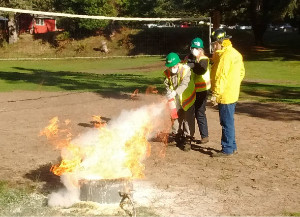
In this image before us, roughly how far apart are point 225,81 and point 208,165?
1.58 m

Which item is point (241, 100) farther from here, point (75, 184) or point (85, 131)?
point (75, 184)

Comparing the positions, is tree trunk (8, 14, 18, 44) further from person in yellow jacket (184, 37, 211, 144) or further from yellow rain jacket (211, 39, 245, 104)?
yellow rain jacket (211, 39, 245, 104)

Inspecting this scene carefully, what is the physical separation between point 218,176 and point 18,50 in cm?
4308

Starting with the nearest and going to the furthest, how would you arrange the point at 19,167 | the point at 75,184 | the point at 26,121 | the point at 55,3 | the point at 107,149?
the point at 75,184 < the point at 107,149 < the point at 19,167 < the point at 26,121 < the point at 55,3

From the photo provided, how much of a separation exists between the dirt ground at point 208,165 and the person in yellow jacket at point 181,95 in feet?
1.07

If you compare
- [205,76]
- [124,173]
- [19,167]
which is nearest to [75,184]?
[124,173]

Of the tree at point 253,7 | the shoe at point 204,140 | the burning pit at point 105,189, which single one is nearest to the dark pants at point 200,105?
the shoe at point 204,140

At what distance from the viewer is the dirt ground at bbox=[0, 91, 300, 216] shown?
6.30 m

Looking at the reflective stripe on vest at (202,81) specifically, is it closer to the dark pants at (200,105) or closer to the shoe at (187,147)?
the dark pants at (200,105)

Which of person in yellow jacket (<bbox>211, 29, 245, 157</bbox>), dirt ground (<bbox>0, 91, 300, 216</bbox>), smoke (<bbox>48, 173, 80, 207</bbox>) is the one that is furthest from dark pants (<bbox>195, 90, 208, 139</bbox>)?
smoke (<bbox>48, 173, 80, 207</bbox>)

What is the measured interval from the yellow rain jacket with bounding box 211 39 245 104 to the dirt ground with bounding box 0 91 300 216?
4.02ft

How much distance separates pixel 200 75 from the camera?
9.27 metres

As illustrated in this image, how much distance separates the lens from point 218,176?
759 cm

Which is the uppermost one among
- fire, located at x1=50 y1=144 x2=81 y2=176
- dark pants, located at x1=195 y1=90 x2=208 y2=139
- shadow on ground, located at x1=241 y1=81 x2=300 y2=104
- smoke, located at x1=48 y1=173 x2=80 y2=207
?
dark pants, located at x1=195 y1=90 x2=208 y2=139
